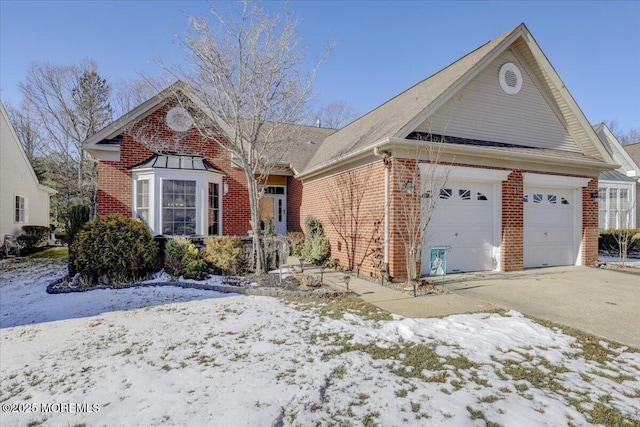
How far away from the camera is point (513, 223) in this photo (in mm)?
9281

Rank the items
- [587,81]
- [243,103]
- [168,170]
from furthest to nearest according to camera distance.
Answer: [587,81], [168,170], [243,103]

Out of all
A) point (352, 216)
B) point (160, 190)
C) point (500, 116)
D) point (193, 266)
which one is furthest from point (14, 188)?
point (500, 116)

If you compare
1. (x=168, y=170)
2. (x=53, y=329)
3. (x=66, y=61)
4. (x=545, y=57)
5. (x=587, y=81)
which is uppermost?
(x=66, y=61)

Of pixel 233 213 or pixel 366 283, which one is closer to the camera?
pixel 366 283

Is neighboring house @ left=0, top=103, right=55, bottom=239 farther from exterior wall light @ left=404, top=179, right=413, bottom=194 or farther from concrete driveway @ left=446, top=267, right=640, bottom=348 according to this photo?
concrete driveway @ left=446, top=267, right=640, bottom=348

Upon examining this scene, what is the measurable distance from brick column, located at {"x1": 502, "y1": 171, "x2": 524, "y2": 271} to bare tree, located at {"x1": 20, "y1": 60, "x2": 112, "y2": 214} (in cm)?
2306

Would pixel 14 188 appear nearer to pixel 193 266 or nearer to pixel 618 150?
pixel 193 266

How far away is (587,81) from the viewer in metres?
13.6

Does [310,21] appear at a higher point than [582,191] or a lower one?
higher

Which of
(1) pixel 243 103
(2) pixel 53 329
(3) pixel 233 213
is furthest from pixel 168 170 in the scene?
(2) pixel 53 329

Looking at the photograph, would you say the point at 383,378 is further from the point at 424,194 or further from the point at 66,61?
the point at 66,61

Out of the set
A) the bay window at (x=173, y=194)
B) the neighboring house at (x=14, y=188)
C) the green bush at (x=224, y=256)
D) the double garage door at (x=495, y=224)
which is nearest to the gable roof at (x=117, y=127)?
the bay window at (x=173, y=194)

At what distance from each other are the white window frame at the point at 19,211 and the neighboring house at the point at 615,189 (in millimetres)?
29071

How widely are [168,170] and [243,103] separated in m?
3.54
